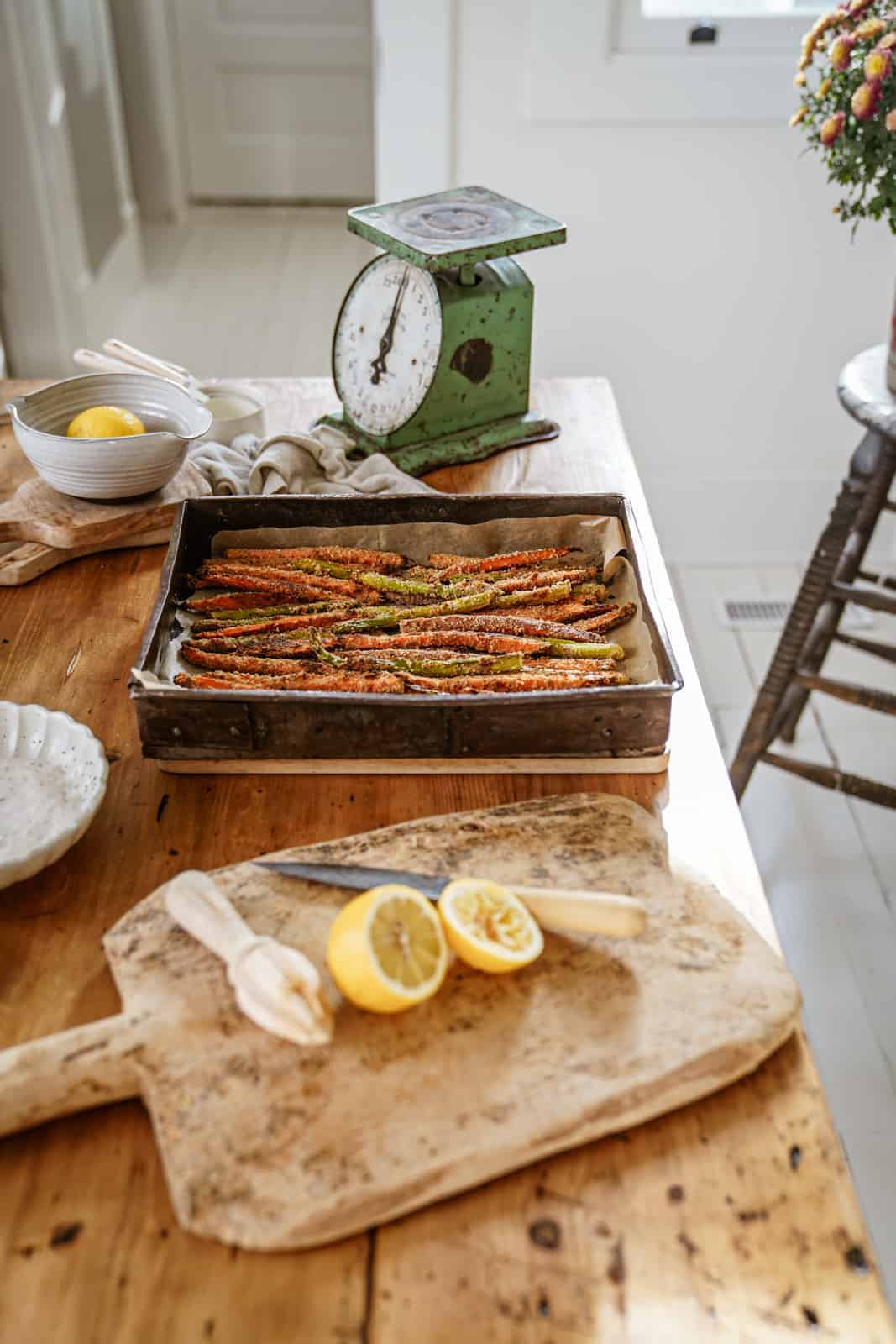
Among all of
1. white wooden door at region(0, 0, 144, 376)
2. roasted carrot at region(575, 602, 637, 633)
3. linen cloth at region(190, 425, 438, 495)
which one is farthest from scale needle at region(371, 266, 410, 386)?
white wooden door at region(0, 0, 144, 376)

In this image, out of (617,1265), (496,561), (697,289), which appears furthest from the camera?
(697,289)

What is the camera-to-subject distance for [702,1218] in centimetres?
75

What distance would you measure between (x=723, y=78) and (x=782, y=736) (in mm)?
1454

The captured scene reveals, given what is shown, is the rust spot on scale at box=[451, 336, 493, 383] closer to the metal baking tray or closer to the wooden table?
the metal baking tray

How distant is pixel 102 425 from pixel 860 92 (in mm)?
1177

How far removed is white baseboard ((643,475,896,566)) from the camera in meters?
3.08

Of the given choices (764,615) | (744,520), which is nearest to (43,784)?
(764,615)

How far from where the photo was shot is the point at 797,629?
194 centimetres

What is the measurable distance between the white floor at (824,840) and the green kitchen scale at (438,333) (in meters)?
1.01

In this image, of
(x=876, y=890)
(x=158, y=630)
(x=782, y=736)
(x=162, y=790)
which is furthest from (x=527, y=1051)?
(x=782, y=736)

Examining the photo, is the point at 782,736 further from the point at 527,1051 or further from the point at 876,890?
the point at 527,1051

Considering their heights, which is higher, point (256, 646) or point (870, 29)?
point (870, 29)

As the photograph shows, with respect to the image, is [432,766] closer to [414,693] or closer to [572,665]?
[414,693]

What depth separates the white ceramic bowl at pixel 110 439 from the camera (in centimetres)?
143
